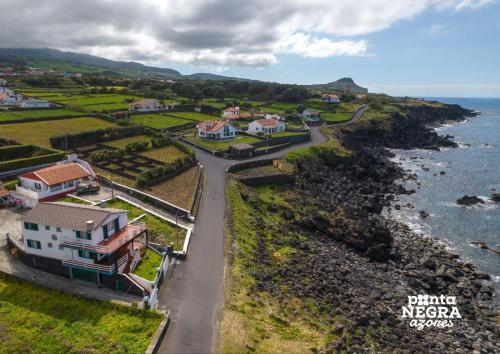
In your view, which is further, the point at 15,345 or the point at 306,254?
the point at 306,254

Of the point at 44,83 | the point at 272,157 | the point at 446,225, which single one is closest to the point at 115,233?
the point at 272,157

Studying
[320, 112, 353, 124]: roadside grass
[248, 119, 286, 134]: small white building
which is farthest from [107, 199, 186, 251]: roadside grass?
[320, 112, 353, 124]: roadside grass

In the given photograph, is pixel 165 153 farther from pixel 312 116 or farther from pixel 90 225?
pixel 312 116

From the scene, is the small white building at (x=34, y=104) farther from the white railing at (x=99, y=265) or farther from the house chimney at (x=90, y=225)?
the house chimney at (x=90, y=225)

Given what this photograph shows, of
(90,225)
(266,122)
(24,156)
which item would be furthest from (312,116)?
(90,225)

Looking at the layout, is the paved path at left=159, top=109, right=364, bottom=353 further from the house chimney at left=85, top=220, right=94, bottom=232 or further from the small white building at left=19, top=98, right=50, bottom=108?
the small white building at left=19, top=98, right=50, bottom=108

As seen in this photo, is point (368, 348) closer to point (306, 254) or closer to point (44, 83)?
point (306, 254)

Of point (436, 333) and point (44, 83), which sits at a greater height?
point (44, 83)
